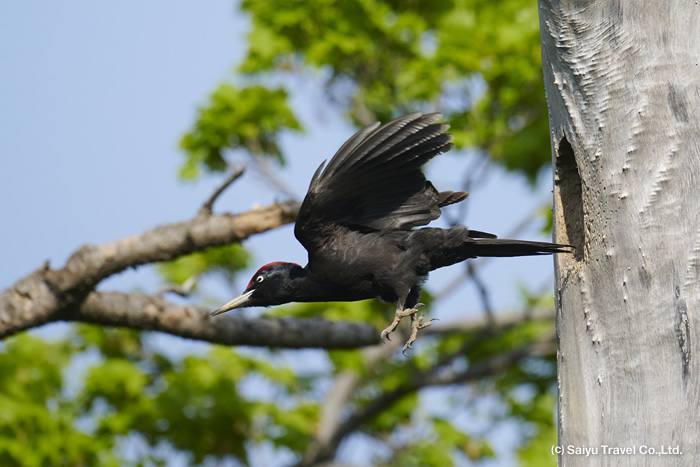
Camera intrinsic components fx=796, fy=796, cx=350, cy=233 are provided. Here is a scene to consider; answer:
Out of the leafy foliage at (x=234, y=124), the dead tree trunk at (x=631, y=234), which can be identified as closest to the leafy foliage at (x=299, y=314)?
the leafy foliage at (x=234, y=124)

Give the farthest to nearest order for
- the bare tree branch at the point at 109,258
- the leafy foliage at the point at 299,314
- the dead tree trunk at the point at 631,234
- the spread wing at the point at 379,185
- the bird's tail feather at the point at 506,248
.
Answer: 1. the leafy foliage at the point at 299,314
2. the bare tree branch at the point at 109,258
3. the spread wing at the point at 379,185
4. the bird's tail feather at the point at 506,248
5. the dead tree trunk at the point at 631,234

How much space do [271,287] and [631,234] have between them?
1988mm

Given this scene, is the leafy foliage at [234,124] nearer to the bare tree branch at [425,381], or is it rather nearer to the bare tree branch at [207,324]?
the bare tree branch at [425,381]

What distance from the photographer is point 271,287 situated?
13.8 ft

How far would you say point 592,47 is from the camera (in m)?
2.97

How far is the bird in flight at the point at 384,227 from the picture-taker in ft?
11.3

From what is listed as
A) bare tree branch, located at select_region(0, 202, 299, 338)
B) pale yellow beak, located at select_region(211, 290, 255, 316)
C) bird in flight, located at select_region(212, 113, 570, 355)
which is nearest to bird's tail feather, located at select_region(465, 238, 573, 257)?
bird in flight, located at select_region(212, 113, 570, 355)

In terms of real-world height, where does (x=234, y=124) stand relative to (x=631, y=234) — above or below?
above

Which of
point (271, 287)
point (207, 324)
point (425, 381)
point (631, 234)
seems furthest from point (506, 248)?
point (425, 381)

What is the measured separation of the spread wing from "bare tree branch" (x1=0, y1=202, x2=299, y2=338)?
1355mm

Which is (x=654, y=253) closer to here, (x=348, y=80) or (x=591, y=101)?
(x=591, y=101)

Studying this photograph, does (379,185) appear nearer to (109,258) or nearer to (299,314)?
(109,258)

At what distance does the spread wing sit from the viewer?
341 centimetres

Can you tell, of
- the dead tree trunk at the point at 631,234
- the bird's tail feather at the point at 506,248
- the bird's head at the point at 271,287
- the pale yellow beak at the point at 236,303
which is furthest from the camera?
the pale yellow beak at the point at 236,303
